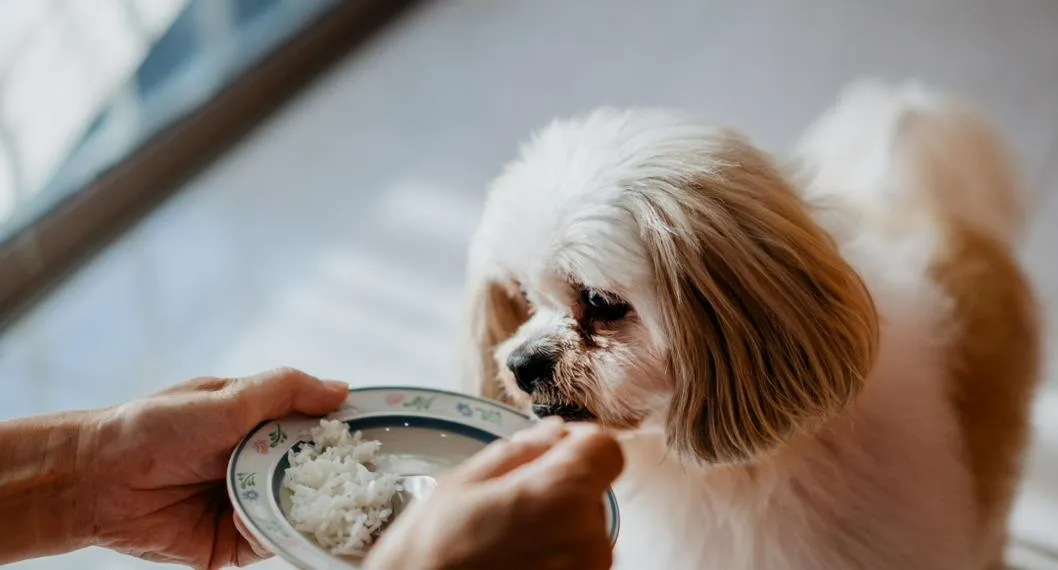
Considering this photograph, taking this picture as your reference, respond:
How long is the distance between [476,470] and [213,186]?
67.9 inches

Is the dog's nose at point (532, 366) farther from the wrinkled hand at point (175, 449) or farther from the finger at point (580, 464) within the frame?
the finger at point (580, 464)

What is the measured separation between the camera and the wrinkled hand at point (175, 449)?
3.53 ft

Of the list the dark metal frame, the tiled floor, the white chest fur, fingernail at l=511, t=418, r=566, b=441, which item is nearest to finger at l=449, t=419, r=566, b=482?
fingernail at l=511, t=418, r=566, b=441

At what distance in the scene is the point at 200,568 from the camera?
3.94 feet

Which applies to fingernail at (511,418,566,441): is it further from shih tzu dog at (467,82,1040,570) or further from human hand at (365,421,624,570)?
shih tzu dog at (467,82,1040,570)

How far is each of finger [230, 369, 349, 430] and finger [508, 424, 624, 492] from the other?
1.16 feet

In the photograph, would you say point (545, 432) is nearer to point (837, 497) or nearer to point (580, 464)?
point (580, 464)

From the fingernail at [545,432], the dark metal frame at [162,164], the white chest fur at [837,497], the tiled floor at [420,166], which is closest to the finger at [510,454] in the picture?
the fingernail at [545,432]

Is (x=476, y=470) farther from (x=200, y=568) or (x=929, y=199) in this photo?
(x=929, y=199)

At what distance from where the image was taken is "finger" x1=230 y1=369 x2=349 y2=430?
1.08 meters

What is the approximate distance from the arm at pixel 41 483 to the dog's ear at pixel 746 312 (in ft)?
1.93

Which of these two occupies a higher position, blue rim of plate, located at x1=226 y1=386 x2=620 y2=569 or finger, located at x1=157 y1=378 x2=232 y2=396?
finger, located at x1=157 y1=378 x2=232 y2=396

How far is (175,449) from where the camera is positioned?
1083 millimetres

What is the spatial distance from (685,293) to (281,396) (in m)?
0.40
